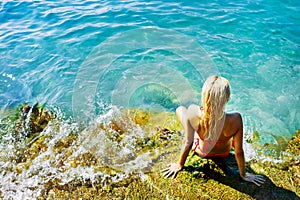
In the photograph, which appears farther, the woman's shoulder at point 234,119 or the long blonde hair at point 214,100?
the woman's shoulder at point 234,119

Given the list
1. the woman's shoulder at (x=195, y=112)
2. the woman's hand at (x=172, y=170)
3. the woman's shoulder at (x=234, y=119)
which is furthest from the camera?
the woman's hand at (x=172, y=170)

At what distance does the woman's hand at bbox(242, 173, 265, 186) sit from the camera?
3.36 m

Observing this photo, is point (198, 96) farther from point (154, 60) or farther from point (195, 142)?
point (195, 142)

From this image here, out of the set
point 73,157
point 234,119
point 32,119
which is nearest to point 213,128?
point 234,119

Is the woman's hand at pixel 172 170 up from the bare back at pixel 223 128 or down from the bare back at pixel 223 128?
down

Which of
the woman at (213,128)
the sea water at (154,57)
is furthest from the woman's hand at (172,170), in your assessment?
the sea water at (154,57)

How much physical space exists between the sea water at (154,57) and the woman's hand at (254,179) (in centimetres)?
139

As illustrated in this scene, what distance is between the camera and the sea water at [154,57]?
5.93 meters

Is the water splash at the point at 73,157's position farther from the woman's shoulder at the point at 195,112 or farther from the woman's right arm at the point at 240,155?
the woman's right arm at the point at 240,155

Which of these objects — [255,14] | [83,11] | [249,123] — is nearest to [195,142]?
[249,123]

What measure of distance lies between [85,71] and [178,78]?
2405mm

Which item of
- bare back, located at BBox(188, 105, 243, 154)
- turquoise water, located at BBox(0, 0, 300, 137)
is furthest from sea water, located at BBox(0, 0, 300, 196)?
bare back, located at BBox(188, 105, 243, 154)

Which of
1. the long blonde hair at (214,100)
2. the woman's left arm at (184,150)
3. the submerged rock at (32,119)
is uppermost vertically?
the long blonde hair at (214,100)

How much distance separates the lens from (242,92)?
6086 mm
